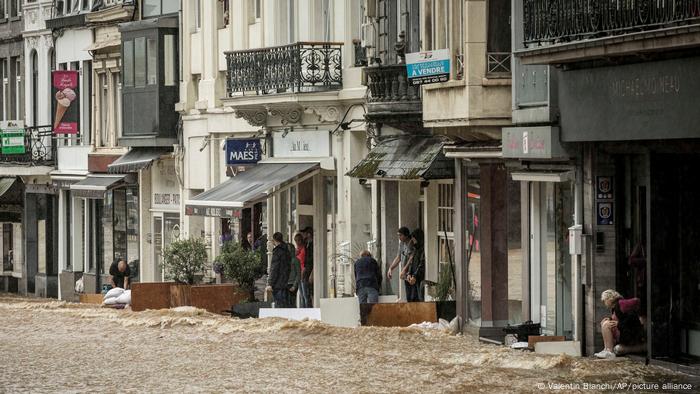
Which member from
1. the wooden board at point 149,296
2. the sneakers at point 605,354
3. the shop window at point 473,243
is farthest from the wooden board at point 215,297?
the sneakers at point 605,354

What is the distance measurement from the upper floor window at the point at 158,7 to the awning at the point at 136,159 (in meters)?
3.28

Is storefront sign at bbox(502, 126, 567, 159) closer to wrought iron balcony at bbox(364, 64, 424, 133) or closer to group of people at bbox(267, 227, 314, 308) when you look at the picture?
wrought iron balcony at bbox(364, 64, 424, 133)

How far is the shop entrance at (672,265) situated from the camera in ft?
81.3

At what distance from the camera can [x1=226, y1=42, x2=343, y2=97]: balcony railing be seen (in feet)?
127

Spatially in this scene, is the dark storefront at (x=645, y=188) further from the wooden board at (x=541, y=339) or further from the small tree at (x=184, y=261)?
the small tree at (x=184, y=261)

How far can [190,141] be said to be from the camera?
156 ft

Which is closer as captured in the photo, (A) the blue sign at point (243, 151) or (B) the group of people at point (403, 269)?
(B) the group of people at point (403, 269)

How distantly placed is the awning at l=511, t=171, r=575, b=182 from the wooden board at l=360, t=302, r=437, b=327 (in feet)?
12.2

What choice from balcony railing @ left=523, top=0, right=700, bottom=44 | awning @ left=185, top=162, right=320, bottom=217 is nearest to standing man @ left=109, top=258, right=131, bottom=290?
awning @ left=185, top=162, right=320, bottom=217

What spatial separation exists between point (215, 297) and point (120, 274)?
9.01m

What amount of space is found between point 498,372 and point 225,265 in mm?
15397

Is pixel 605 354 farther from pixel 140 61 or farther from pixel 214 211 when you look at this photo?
pixel 140 61

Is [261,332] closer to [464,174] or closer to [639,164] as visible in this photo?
[464,174]

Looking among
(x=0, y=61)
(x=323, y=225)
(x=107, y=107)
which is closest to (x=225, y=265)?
(x=323, y=225)
